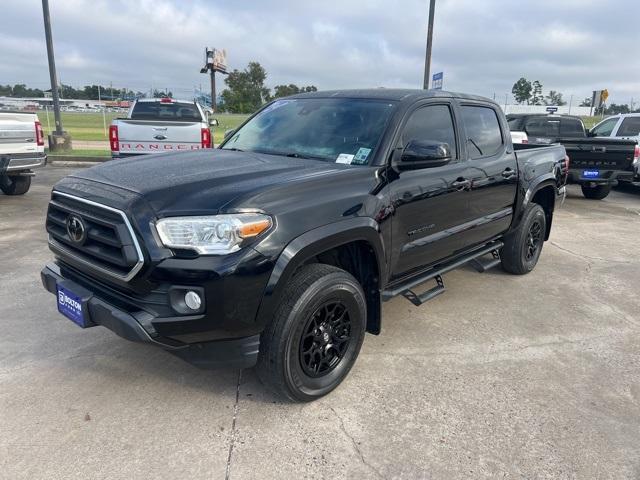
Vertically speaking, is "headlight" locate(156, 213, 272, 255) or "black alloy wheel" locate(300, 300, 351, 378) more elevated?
"headlight" locate(156, 213, 272, 255)

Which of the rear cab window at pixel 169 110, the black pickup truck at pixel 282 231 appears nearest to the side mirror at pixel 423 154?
the black pickup truck at pixel 282 231

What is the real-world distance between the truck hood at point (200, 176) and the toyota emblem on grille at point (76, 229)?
263 millimetres

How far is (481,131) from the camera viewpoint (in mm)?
4578

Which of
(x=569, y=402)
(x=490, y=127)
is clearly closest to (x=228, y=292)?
(x=569, y=402)

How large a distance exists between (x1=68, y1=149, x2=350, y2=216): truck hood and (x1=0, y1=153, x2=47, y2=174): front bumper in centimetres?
554

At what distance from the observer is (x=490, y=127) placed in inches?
187

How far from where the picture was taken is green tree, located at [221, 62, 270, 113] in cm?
6259

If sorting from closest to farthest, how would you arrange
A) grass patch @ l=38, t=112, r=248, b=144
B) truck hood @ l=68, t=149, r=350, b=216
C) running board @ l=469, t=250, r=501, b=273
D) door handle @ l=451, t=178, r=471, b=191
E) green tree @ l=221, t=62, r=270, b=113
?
truck hood @ l=68, t=149, r=350, b=216
door handle @ l=451, t=178, r=471, b=191
running board @ l=469, t=250, r=501, b=273
grass patch @ l=38, t=112, r=248, b=144
green tree @ l=221, t=62, r=270, b=113

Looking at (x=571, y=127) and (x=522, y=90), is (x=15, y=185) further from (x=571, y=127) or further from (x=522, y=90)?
(x=522, y=90)

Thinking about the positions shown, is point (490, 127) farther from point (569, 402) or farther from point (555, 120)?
point (555, 120)

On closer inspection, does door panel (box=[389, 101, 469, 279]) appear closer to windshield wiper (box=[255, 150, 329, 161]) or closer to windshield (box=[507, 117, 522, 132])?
windshield wiper (box=[255, 150, 329, 161])

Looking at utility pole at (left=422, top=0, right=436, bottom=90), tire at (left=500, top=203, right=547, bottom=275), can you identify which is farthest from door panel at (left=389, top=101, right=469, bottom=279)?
utility pole at (left=422, top=0, right=436, bottom=90)

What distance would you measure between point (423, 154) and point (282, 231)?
1.21 meters

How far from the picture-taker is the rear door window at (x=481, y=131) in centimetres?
435
